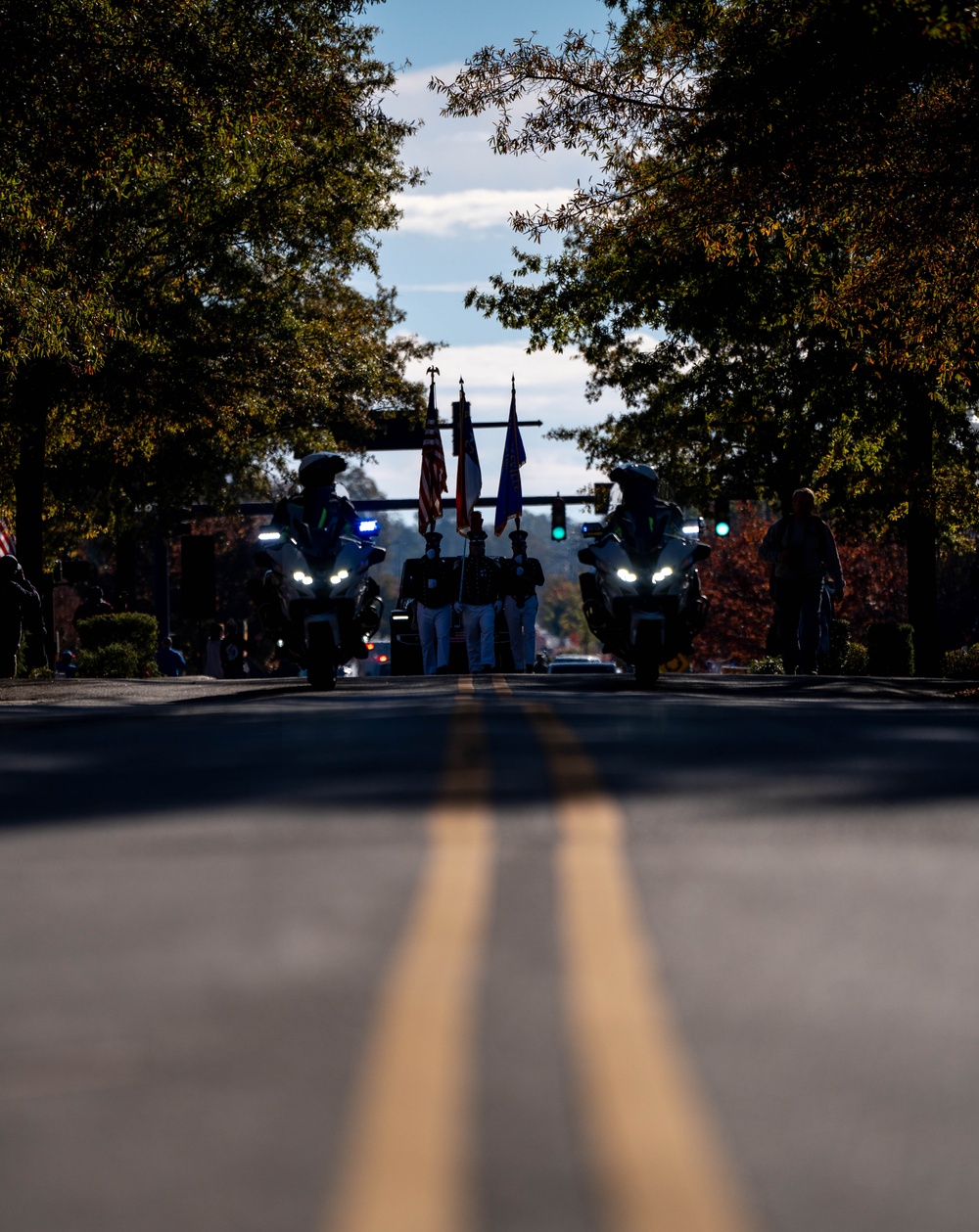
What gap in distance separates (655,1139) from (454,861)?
282 cm

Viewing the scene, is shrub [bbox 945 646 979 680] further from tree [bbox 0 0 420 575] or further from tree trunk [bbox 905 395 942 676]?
tree [bbox 0 0 420 575]

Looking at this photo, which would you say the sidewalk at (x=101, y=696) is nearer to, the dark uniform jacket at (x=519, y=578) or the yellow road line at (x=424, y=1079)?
A: the dark uniform jacket at (x=519, y=578)

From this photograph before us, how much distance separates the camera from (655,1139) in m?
2.43

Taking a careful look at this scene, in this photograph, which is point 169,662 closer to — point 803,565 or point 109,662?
point 109,662

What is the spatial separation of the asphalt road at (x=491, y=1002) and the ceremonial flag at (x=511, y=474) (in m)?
39.8

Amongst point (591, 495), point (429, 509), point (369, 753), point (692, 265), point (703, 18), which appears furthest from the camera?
point (591, 495)

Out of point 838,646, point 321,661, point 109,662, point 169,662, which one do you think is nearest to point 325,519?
point 321,661

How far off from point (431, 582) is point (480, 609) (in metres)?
0.93

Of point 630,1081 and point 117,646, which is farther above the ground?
point 117,646

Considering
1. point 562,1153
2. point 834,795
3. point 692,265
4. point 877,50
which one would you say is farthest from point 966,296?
point 562,1153

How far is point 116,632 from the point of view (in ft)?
111

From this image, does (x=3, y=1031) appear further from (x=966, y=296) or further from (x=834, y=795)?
(x=966, y=296)

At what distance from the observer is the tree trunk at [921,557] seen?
33.2 metres

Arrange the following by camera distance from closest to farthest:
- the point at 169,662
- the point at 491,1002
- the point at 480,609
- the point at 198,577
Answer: the point at 491,1002
the point at 480,609
the point at 169,662
the point at 198,577
